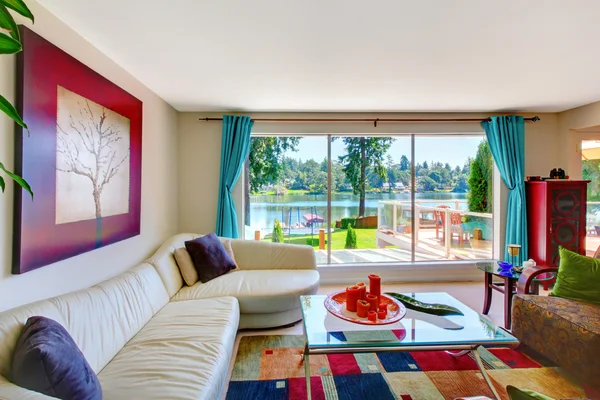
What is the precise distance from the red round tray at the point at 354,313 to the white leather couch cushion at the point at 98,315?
1334mm

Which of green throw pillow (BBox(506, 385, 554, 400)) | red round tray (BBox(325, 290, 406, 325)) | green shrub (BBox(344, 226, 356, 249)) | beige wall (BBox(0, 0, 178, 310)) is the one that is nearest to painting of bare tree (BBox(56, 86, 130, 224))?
beige wall (BBox(0, 0, 178, 310))

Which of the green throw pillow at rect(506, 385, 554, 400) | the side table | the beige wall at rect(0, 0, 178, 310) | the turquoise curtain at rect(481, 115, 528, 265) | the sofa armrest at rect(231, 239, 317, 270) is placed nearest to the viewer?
the green throw pillow at rect(506, 385, 554, 400)

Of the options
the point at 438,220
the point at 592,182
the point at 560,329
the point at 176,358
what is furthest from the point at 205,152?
the point at 592,182

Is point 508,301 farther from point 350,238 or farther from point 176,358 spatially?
point 176,358

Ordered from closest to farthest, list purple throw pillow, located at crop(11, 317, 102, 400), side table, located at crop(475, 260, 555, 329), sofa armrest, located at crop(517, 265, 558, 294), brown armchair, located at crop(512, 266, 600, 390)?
1. purple throw pillow, located at crop(11, 317, 102, 400)
2. brown armchair, located at crop(512, 266, 600, 390)
3. sofa armrest, located at crop(517, 265, 558, 294)
4. side table, located at crop(475, 260, 555, 329)

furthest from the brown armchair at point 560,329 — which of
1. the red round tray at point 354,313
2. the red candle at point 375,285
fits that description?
the red candle at point 375,285

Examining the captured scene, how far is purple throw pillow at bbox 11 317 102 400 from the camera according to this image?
103 cm

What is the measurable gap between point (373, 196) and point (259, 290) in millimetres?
2195

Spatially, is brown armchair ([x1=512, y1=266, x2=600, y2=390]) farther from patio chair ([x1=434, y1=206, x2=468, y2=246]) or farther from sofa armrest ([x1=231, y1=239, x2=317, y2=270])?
sofa armrest ([x1=231, y1=239, x2=317, y2=270])

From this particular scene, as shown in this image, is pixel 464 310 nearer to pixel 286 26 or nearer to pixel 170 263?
pixel 286 26

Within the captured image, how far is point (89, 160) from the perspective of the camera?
1.91 m

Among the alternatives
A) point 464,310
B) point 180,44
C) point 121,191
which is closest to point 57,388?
point 121,191

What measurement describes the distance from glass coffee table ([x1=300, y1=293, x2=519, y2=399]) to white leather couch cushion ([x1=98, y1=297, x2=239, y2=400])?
1.79 feet

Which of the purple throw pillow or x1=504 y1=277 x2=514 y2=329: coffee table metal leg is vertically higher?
the purple throw pillow
